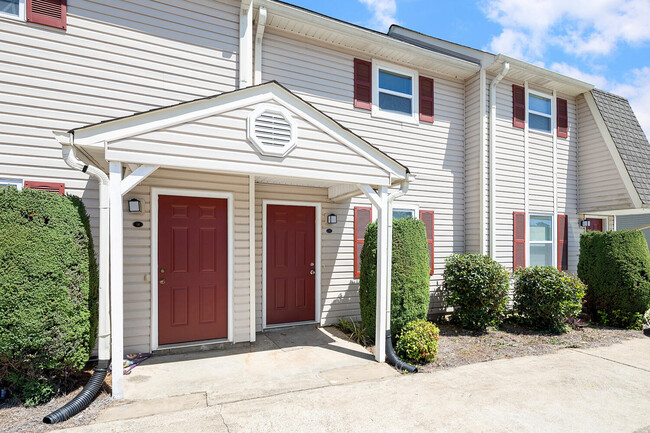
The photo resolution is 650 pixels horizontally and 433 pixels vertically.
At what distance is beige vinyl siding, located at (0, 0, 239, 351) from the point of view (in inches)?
158

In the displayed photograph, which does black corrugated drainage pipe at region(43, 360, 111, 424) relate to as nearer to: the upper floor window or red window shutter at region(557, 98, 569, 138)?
the upper floor window

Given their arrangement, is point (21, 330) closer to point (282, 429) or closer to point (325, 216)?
point (282, 429)

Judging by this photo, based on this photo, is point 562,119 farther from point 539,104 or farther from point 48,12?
point 48,12

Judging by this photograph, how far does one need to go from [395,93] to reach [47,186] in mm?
5831

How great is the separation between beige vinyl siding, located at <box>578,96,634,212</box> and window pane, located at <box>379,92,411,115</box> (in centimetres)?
490

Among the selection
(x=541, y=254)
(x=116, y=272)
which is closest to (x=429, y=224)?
(x=541, y=254)

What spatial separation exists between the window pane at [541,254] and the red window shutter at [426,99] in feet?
12.8

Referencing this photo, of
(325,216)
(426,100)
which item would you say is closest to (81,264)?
(325,216)

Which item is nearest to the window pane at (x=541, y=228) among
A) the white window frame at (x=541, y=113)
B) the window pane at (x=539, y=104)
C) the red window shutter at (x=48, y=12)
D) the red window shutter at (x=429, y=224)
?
the white window frame at (x=541, y=113)

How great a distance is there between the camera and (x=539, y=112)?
7.83m

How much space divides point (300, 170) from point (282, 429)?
2.69 m

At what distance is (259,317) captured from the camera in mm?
5531

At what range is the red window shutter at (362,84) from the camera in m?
6.20

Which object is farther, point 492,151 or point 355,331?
point 492,151
